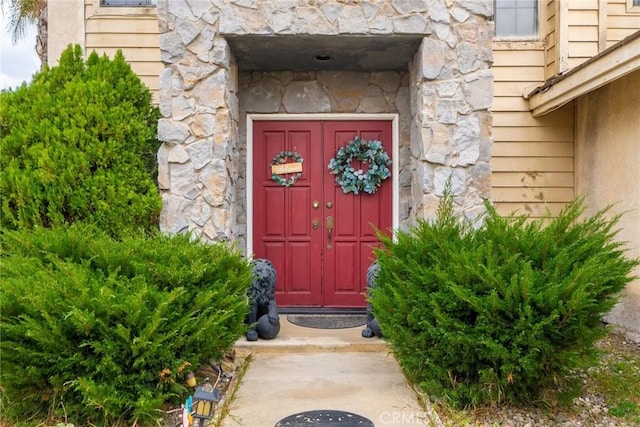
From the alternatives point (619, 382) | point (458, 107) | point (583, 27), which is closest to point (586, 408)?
point (619, 382)

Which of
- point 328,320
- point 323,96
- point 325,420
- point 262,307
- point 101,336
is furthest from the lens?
point 323,96

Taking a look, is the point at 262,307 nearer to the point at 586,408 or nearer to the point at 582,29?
the point at 586,408

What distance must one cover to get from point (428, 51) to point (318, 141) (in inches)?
64.6

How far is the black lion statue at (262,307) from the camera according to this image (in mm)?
4777

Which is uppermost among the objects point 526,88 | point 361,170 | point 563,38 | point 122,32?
point 122,32

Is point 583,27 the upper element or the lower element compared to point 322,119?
upper

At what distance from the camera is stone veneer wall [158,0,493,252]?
4773 millimetres

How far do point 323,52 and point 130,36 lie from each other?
2.37m

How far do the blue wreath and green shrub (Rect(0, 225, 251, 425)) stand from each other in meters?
2.75

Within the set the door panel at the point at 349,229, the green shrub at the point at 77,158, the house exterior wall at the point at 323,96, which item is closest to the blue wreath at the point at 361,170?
the door panel at the point at 349,229

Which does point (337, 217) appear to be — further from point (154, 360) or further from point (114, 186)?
point (154, 360)

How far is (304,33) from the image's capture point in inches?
188

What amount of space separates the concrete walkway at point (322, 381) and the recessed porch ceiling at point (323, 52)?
8.36 ft

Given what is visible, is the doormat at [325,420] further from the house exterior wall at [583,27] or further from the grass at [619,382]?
the house exterior wall at [583,27]
